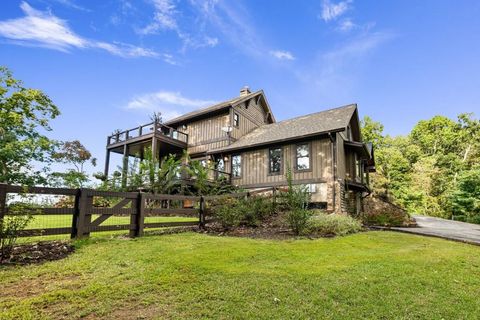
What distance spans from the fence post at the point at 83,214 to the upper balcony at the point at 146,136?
1241 centimetres

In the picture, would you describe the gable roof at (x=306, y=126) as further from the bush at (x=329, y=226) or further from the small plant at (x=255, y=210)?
the bush at (x=329, y=226)

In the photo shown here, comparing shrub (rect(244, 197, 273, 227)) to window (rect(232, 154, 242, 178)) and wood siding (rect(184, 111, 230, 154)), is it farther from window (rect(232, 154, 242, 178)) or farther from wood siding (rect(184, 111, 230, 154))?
wood siding (rect(184, 111, 230, 154))

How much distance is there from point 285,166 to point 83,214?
1101 cm

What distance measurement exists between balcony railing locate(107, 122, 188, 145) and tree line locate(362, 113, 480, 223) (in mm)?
16810

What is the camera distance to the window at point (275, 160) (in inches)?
612

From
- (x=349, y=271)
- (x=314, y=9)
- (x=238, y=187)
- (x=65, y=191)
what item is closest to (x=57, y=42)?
(x=65, y=191)

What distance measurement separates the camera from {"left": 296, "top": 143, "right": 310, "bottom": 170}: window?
1470 cm

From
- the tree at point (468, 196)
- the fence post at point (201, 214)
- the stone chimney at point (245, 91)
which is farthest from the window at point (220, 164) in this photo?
the tree at point (468, 196)

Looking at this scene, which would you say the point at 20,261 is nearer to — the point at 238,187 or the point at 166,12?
the point at 166,12

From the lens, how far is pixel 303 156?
14.9 meters

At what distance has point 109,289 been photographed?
348cm

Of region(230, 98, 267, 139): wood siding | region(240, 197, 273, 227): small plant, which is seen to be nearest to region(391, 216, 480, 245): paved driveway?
region(240, 197, 273, 227): small plant

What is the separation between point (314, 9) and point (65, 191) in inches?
567

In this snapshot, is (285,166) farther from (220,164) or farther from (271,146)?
(220,164)
